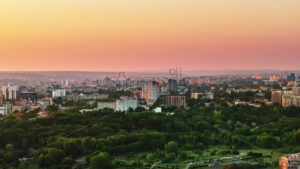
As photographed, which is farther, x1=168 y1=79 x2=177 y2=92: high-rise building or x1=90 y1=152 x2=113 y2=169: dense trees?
x1=168 y1=79 x2=177 y2=92: high-rise building

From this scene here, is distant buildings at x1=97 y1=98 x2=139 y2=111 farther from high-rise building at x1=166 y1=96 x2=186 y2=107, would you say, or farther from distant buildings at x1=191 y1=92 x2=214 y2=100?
distant buildings at x1=191 y1=92 x2=214 y2=100

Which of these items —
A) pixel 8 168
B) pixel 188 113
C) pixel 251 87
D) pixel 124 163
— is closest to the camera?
pixel 8 168

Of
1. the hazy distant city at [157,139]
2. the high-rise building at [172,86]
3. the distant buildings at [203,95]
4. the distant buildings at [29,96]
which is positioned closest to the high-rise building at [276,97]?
the distant buildings at [203,95]

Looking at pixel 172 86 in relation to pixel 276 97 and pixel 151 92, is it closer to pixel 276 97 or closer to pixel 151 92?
pixel 151 92

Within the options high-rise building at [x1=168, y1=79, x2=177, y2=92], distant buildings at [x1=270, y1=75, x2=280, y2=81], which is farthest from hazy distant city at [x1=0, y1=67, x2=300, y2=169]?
distant buildings at [x1=270, y1=75, x2=280, y2=81]

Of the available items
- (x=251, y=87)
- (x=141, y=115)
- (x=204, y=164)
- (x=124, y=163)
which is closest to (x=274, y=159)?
(x=204, y=164)

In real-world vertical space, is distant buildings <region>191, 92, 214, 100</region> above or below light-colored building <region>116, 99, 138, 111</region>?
above

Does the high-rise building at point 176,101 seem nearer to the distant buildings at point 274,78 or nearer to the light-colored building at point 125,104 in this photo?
the light-colored building at point 125,104

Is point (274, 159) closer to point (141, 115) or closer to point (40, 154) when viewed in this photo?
point (40, 154)

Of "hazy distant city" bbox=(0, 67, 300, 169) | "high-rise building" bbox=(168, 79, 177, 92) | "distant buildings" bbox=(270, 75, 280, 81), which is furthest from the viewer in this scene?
"distant buildings" bbox=(270, 75, 280, 81)
